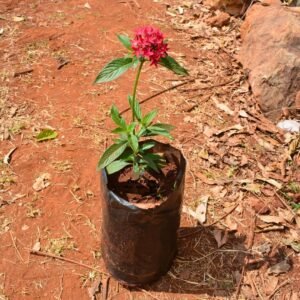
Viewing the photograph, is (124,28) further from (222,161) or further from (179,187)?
(179,187)

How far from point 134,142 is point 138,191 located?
31 cm

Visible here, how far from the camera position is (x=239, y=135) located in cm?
373

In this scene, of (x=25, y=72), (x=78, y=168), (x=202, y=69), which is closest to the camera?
(x=78, y=168)

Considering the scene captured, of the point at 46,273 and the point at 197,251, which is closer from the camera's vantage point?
the point at 46,273

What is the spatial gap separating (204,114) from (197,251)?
4.63ft

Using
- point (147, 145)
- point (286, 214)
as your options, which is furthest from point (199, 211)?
point (147, 145)

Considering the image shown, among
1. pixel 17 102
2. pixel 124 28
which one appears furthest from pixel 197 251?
pixel 124 28

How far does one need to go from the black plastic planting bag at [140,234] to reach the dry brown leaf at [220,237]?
0.37m

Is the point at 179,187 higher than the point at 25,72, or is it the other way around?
the point at 179,187

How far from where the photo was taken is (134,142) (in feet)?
7.27

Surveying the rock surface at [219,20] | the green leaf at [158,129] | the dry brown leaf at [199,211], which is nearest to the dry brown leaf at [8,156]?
the dry brown leaf at [199,211]

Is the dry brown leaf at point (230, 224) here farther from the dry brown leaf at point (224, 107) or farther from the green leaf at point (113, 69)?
the green leaf at point (113, 69)

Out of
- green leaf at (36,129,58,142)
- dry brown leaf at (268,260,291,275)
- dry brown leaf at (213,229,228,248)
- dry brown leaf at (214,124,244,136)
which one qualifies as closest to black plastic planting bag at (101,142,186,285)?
dry brown leaf at (213,229,228,248)

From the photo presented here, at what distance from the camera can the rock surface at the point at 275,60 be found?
3906mm
